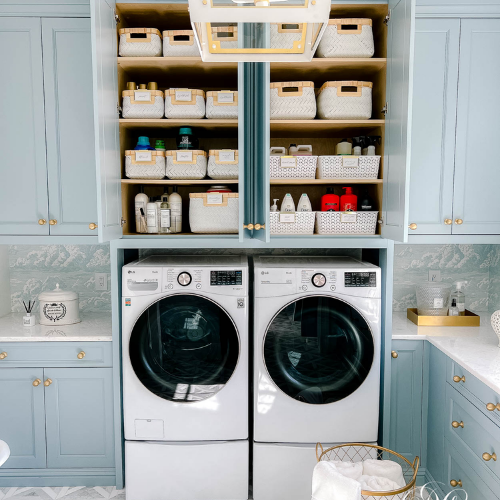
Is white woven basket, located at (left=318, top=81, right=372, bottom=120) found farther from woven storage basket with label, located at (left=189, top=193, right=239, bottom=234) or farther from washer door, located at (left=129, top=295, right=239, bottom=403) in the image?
washer door, located at (left=129, top=295, right=239, bottom=403)

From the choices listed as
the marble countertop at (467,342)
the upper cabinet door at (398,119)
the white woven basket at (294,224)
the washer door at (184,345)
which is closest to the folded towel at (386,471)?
the marble countertop at (467,342)

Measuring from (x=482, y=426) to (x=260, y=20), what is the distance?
171 cm

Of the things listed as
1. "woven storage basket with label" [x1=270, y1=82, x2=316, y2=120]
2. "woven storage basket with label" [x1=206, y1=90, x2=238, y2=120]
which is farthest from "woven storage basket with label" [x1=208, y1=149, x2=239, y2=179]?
"woven storage basket with label" [x1=270, y1=82, x2=316, y2=120]

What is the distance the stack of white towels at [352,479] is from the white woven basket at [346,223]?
3.48 ft

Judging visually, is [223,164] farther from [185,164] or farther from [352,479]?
[352,479]

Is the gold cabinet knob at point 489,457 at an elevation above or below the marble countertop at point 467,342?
below

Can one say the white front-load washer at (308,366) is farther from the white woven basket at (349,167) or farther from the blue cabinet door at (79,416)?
the blue cabinet door at (79,416)

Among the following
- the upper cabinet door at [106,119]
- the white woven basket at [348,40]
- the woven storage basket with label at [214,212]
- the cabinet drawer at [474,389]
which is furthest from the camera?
the woven storage basket with label at [214,212]

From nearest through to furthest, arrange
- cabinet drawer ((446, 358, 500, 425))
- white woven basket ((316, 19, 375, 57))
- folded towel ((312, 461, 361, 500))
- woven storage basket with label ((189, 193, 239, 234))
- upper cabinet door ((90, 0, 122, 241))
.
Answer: folded towel ((312, 461, 361, 500)) < cabinet drawer ((446, 358, 500, 425)) < upper cabinet door ((90, 0, 122, 241)) < white woven basket ((316, 19, 375, 57)) < woven storage basket with label ((189, 193, 239, 234))

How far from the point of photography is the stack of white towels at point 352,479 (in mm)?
1540

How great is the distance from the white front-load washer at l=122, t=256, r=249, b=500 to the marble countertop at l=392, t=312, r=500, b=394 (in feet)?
2.85

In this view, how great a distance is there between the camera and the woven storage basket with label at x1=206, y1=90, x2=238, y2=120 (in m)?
2.11

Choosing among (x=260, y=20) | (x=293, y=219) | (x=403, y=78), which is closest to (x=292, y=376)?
(x=293, y=219)

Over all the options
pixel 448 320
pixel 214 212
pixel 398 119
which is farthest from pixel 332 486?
pixel 398 119
